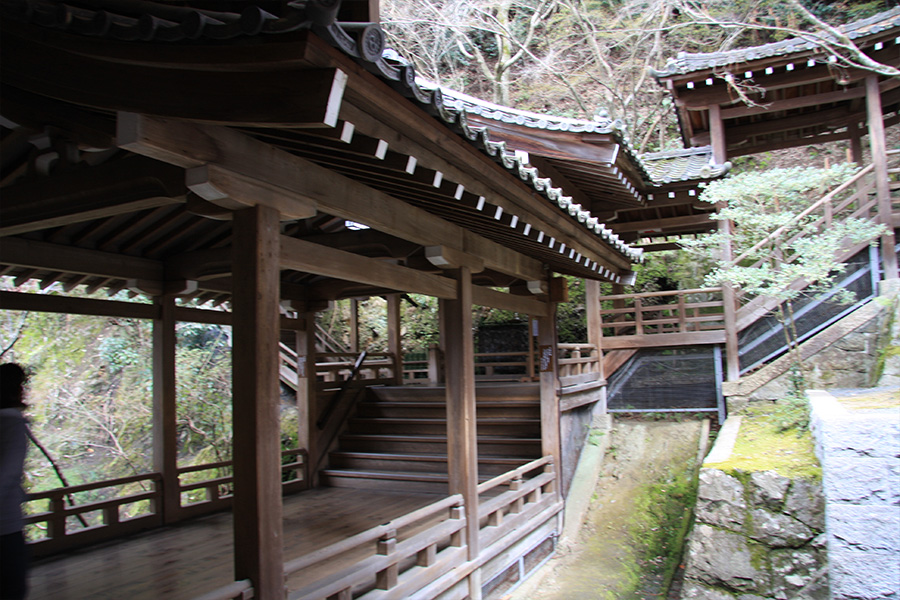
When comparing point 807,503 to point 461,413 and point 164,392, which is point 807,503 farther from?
point 164,392

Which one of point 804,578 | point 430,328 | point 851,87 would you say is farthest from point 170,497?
point 851,87

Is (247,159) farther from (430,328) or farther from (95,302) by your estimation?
(430,328)

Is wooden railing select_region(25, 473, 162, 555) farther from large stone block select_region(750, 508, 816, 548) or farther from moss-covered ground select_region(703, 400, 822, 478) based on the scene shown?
large stone block select_region(750, 508, 816, 548)

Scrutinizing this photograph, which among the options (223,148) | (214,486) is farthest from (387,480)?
→ (223,148)

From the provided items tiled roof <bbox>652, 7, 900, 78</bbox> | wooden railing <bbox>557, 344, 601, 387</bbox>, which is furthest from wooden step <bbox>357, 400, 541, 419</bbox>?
tiled roof <bbox>652, 7, 900, 78</bbox>

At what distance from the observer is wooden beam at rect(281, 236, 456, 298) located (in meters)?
3.39

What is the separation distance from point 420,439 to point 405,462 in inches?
14.2

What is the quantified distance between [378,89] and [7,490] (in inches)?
89.9

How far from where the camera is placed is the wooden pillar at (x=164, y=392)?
5621 millimetres

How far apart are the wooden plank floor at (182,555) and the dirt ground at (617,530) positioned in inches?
68.3

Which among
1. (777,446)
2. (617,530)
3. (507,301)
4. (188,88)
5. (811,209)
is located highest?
(811,209)

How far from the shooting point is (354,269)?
3918 mm

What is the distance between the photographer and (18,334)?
908 cm

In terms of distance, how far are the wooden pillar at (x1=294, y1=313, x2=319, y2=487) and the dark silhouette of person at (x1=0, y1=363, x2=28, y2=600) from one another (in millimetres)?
4925
